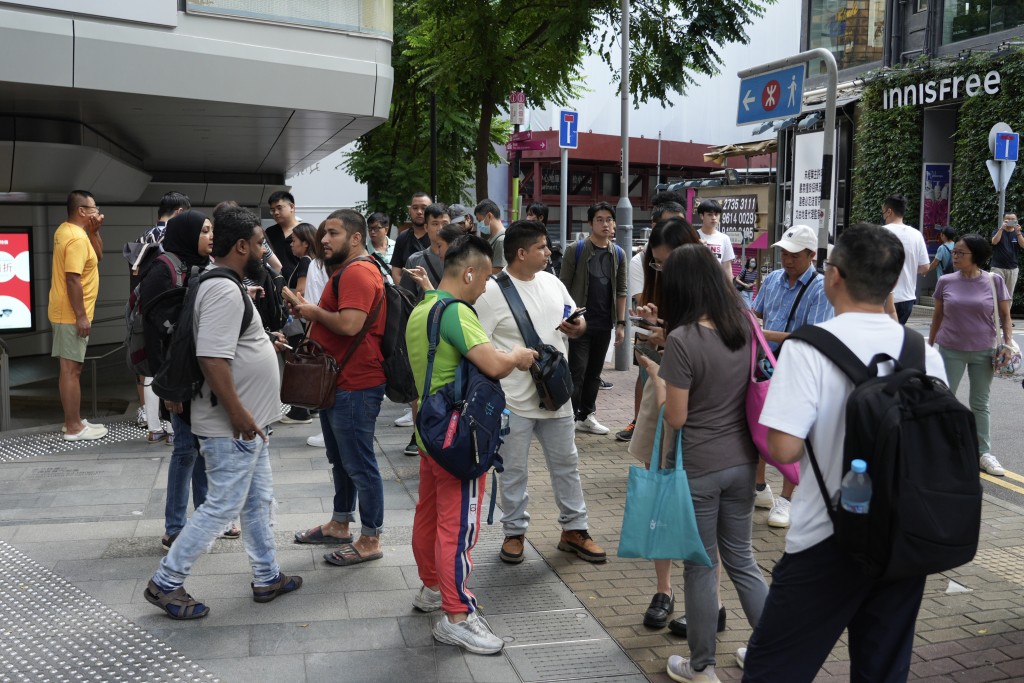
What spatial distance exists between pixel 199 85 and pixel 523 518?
5156 mm

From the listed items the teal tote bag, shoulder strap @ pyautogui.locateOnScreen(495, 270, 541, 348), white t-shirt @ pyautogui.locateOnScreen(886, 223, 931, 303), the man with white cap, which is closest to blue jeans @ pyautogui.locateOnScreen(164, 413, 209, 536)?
shoulder strap @ pyautogui.locateOnScreen(495, 270, 541, 348)

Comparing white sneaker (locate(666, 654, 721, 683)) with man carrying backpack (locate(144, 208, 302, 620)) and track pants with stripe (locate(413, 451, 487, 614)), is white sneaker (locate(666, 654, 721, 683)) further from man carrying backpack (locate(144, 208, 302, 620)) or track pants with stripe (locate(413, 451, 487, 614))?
man carrying backpack (locate(144, 208, 302, 620))

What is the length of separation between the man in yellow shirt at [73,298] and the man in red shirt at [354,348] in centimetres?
383

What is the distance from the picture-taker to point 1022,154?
2055 cm

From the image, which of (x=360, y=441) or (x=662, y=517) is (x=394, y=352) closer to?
(x=360, y=441)

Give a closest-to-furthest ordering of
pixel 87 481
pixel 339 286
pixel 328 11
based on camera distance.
Result: pixel 339 286, pixel 87 481, pixel 328 11

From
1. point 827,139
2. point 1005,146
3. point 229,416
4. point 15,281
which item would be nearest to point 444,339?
point 229,416

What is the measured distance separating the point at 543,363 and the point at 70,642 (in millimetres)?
2560

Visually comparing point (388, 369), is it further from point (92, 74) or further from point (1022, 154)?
point (1022, 154)

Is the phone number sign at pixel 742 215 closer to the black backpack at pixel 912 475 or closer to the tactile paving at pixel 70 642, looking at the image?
the tactile paving at pixel 70 642

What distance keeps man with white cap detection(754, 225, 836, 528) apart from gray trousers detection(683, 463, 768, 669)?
159 centimetres

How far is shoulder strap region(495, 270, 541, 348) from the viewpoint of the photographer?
5383 mm

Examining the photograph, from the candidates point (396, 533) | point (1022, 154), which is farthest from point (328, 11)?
point (1022, 154)

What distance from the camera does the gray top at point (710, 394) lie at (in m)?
3.85
